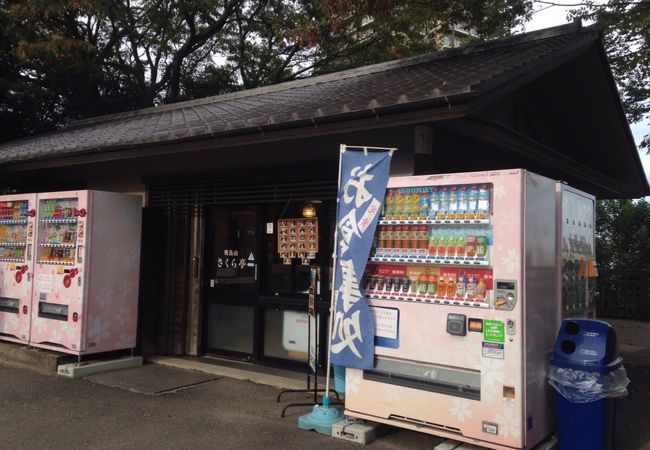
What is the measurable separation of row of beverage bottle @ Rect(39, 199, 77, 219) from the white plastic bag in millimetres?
5968

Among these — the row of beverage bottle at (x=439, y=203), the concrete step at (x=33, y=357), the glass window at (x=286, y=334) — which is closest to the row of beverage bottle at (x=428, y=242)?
the row of beverage bottle at (x=439, y=203)

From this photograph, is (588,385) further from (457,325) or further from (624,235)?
(624,235)

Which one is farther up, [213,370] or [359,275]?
[359,275]

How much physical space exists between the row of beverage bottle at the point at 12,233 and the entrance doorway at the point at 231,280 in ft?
8.87

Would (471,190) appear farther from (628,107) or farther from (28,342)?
(628,107)

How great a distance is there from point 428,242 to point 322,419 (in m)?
1.82

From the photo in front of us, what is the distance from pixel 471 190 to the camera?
4.06 metres

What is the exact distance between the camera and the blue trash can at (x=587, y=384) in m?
3.87

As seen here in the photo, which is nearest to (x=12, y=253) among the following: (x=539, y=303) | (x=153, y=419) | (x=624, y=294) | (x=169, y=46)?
(x=153, y=419)

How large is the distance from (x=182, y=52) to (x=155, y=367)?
12.7 m

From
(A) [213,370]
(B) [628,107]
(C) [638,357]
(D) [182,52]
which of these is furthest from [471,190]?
(D) [182,52]

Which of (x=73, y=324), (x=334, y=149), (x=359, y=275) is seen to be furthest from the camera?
(x=73, y=324)

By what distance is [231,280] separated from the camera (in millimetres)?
7340

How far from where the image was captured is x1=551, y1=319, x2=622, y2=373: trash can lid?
389 centimetres
